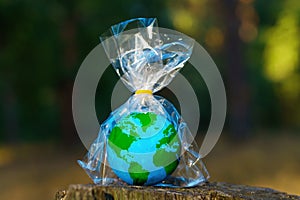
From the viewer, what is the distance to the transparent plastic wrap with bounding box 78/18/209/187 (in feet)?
5.99

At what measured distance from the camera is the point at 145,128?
185cm

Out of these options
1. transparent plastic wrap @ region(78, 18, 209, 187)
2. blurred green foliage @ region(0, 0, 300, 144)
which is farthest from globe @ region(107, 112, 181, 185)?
blurred green foliage @ region(0, 0, 300, 144)

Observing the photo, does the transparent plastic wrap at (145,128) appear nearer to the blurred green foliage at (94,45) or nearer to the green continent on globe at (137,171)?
the green continent on globe at (137,171)

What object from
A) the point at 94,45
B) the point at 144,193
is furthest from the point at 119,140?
the point at 94,45

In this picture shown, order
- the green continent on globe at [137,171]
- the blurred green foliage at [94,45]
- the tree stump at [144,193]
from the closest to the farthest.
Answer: the tree stump at [144,193]
the green continent on globe at [137,171]
the blurred green foliage at [94,45]

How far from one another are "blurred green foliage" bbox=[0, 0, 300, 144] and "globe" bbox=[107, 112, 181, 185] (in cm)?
505

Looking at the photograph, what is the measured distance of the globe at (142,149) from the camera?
1813mm

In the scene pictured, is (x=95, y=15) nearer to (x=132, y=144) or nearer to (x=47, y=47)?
(x=47, y=47)

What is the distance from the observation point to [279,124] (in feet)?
32.8

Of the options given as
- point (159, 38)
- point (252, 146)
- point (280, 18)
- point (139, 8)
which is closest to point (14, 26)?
point (139, 8)

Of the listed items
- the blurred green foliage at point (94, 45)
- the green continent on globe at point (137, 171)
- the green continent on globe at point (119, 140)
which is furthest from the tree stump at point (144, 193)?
the blurred green foliage at point (94, 45)

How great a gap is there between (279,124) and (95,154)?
337 inches

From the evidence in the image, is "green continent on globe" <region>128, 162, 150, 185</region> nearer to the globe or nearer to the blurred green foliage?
the globe

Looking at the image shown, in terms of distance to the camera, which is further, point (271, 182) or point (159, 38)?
point (271, 182)
